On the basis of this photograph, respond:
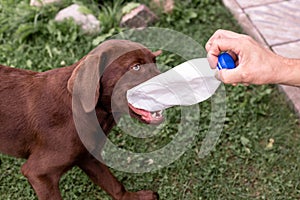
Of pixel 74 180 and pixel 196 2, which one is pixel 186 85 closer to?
pixel 74 180

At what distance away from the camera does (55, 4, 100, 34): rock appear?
5371 millimetres

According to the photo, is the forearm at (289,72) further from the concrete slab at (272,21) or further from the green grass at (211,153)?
the concrete slab at (272,21)

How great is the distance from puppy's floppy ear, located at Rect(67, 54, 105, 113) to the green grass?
1.18 m

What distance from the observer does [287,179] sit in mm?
4145

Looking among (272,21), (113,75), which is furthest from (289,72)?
(272,21)

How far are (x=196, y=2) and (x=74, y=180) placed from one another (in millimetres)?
2422

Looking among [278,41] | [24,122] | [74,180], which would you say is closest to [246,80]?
[24,122]

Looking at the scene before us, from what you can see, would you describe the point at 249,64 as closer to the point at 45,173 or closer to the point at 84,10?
the point at 45,173

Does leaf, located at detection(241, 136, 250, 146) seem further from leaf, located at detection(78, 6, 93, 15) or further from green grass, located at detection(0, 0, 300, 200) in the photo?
leaf, located at detection(78, 6, 93, 15)

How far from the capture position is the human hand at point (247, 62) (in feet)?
8.55

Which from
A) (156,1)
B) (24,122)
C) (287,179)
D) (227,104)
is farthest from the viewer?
(156,1)

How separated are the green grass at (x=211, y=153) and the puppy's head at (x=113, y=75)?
1059 mm

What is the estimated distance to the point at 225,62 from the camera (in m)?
2.66

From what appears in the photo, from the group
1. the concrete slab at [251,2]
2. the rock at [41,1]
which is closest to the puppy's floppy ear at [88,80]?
the rock at [41,1]
